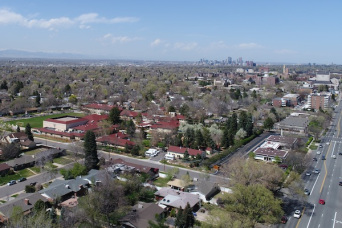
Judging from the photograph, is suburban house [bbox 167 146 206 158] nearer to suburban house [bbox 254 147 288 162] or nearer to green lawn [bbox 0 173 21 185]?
suburban house [bbox 254 147 288 162]

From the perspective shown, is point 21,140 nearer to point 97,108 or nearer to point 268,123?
point 97,108

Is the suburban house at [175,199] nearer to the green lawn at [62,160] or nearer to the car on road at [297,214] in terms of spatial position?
the car on road at [297,214]

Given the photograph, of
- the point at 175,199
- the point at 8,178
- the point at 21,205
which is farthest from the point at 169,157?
the point at 21,205

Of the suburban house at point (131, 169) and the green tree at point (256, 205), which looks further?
the suburban house at point (131, 169)

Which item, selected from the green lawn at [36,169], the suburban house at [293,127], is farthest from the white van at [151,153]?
the suburban house at [293,127]

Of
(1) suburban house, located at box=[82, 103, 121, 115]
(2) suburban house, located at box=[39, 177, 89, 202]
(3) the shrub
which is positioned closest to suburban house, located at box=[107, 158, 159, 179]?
(2) suburban house, located at box=[39, 177, 89, 202]

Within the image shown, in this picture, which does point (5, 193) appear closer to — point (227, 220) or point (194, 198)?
point (194, 198)

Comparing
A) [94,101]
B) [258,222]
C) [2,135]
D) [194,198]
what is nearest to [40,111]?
[94,101]
